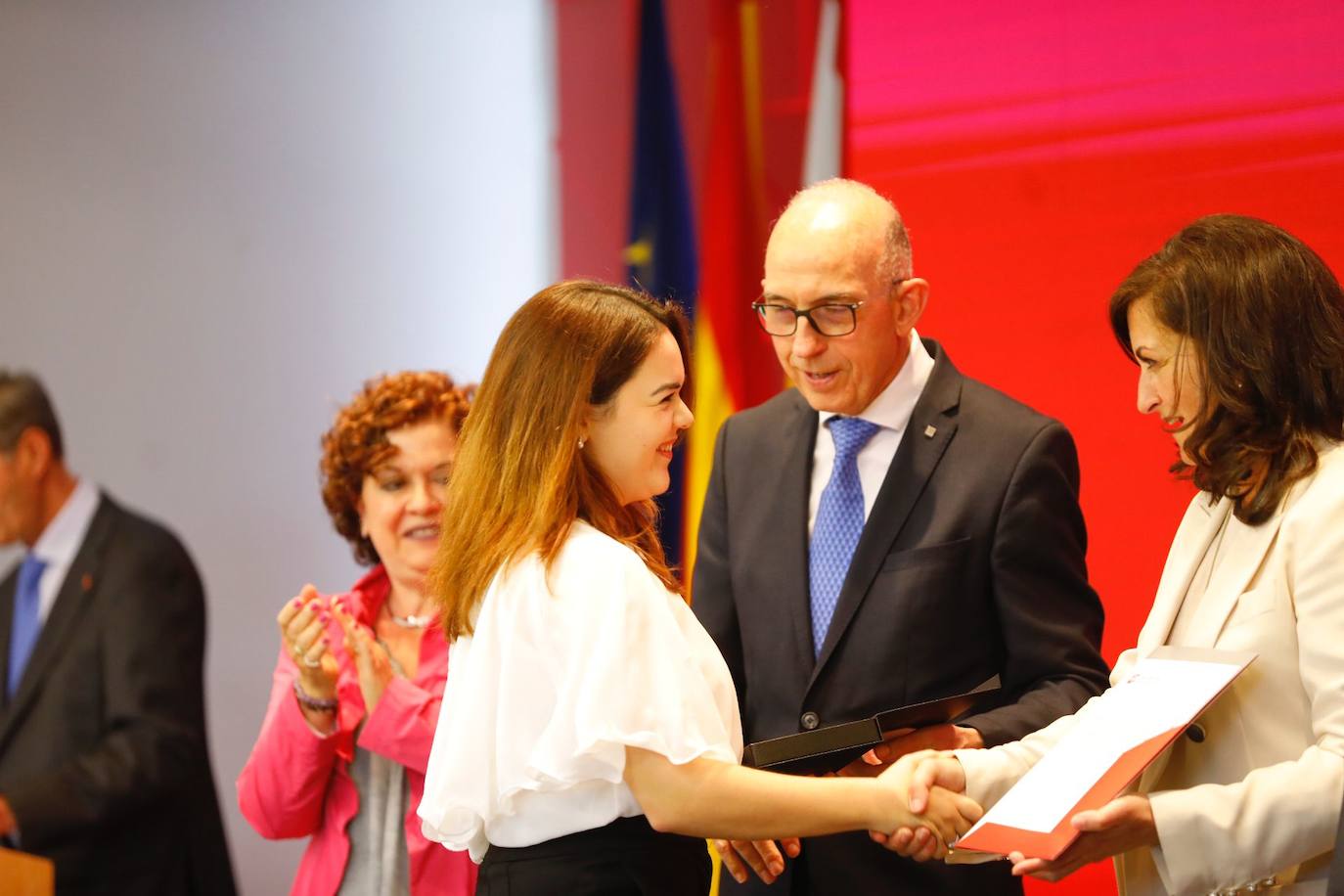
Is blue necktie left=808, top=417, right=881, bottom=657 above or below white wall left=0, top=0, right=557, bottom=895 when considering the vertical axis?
below

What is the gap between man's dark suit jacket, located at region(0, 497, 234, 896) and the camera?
3676mm

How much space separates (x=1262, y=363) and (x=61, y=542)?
10.1ft

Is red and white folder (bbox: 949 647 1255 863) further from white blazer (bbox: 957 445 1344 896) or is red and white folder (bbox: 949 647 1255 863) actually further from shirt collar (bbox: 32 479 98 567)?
shirt collar (bbox: 32 479 98 567)

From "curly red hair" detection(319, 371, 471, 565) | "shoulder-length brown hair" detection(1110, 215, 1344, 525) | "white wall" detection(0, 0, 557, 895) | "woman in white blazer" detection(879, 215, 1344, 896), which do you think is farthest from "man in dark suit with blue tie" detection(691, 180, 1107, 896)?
"white wall" detection(0, 0, 557, 895)

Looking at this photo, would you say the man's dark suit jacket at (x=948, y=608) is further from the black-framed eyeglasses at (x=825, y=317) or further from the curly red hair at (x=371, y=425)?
the curly red hair at (x=371, y=425)

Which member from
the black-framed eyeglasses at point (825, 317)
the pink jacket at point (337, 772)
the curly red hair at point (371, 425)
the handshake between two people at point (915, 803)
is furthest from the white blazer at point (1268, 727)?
the curly red hair at point (371, 425)

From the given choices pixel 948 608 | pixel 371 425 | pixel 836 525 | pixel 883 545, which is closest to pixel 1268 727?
pixel 948 608

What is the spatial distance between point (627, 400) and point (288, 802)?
1234 mm

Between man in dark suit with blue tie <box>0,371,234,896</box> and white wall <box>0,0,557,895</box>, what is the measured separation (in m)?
0.09

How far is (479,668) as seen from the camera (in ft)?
6.79

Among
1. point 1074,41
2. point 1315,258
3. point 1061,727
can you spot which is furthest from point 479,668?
point 1074,41

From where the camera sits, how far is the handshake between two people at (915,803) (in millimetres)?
2266

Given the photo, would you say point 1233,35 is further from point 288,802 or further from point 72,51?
point 72,51

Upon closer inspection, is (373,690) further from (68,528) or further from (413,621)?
(68,528)
